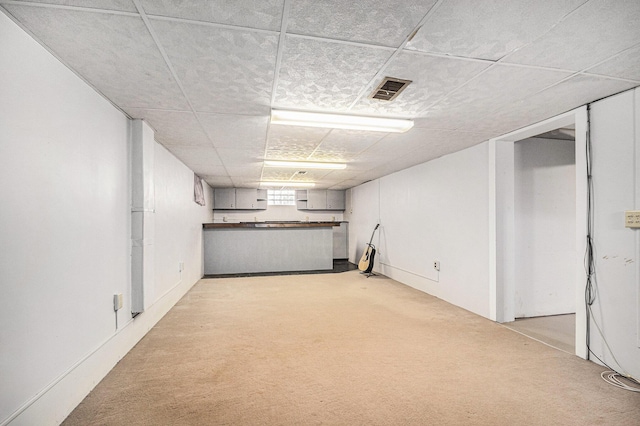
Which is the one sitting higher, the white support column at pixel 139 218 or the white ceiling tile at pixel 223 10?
the white ceiling tile at pixel 223 10

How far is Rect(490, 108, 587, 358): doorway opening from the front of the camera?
353cm

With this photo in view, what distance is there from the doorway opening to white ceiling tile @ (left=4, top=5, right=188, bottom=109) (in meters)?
3.54

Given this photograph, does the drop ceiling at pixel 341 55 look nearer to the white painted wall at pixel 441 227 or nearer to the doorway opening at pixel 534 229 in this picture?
the doorway opening at pixel 534 229

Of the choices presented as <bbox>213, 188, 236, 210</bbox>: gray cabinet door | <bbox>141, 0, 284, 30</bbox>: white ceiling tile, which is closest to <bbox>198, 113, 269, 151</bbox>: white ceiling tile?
<bbox>141, 0, 284, 30</bbox>: white ceiling tile

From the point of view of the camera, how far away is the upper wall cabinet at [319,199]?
30.3ft

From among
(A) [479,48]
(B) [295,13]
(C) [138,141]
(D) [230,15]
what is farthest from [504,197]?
(C) [138,141]

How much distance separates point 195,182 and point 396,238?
13.7 feet

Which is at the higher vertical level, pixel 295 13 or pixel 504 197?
pixel 295 13

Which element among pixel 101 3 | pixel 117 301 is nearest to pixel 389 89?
pixel 101 3

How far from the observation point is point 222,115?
2.75m

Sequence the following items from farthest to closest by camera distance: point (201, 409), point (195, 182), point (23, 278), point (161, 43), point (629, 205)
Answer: point (195, 182)
point (629, 205)
point (201, 409)
point (161, 43)
point (23, 278)

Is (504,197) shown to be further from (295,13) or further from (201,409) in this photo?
(201,409)

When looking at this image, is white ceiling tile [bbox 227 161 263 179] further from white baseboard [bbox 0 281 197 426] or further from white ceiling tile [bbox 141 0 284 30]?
white ceiling tile [bbox 141 0 284 30]

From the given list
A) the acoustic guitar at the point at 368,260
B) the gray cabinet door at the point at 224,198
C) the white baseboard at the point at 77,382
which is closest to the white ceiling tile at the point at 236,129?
the white baseboard at the point at 77,382
